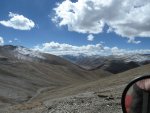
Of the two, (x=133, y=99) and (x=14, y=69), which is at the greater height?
(x=14, y=69)

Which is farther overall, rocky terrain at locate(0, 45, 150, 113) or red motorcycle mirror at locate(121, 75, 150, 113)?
rocky terrain at locate(0, 45, 150, 113)

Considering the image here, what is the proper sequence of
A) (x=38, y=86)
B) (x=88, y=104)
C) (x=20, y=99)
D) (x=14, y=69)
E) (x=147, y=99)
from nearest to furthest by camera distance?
(x=147, y=99), (x=88, y=104), (x=20, y=99), (x=38, y=86), (x=14, y=69)

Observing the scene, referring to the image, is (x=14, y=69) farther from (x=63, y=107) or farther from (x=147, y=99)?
(x=147, y=99)

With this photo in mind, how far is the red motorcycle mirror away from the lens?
187cm

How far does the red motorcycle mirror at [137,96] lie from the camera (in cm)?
187

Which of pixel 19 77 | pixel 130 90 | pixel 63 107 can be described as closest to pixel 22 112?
pixel 63 107

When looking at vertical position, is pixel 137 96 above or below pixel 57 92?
below

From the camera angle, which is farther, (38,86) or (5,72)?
(5,72)

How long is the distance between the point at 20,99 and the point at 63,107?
8186 centimetres

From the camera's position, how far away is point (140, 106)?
1876 millimetres

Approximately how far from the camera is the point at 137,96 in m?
1.95

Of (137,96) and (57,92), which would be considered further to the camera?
(57,92)

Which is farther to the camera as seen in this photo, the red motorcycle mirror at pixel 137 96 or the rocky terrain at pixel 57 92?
the rocky terrain at pixel 57 92

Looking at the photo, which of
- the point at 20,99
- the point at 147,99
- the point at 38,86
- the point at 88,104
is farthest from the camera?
the point at 38,86
